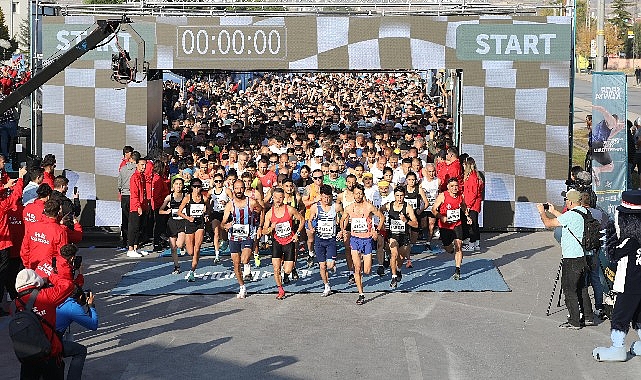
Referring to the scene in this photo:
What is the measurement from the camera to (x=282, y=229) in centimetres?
1470

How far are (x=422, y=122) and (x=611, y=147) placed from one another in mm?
6994

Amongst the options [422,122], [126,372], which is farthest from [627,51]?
[126,372]

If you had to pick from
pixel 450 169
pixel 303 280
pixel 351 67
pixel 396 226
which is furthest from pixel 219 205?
pixel 450 169

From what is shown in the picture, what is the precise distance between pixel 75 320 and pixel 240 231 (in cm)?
516

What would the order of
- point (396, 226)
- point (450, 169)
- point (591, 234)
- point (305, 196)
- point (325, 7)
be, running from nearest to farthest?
point (591, 234)
point (396, 226)
point (305, 196)
point (450, 169)
point (325, 7)

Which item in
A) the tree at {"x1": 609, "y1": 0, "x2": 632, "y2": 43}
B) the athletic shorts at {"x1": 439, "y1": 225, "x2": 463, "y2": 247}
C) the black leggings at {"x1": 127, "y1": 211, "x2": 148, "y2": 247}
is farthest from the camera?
the tree at {"x1": 609, "y1": 0, "x2": 632, "y2": 43}

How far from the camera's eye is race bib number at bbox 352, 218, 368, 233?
14555 millimetres

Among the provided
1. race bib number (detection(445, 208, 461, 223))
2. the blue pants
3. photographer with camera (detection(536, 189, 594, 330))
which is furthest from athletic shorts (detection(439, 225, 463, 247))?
the blue pants

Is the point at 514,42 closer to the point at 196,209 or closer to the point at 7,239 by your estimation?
the point at 196,209

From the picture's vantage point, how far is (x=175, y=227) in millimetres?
16297

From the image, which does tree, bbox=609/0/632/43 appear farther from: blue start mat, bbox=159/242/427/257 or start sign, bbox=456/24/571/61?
blue start mat, bbox=159/242/427/257

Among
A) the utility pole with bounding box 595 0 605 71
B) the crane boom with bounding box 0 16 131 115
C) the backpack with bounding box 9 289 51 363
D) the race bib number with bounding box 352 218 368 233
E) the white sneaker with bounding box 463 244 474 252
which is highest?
the utility pole with bounding box 595 0 605 71

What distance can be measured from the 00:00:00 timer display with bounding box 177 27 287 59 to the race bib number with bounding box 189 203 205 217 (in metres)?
4.02

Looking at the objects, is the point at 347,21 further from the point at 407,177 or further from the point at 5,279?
the point at 5,279
